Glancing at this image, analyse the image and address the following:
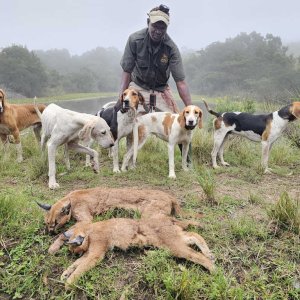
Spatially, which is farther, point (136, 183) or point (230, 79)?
point (230, 79)

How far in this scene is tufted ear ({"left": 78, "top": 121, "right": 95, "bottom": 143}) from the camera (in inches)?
212

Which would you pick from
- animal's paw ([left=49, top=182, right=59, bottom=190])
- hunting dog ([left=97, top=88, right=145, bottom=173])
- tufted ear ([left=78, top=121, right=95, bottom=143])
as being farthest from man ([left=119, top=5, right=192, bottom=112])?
animal's paw ([left=49, top=182, right=59, bottom=190])

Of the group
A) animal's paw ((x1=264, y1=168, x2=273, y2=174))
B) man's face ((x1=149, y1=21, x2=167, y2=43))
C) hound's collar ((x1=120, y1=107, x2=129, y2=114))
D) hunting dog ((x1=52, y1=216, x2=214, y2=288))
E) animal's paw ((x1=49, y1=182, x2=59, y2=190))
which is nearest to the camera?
hunting dog ((x1=52, y1=216, x2=214, y2=288))

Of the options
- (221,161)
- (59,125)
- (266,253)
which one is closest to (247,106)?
(221,161)

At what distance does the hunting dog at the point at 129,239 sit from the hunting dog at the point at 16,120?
14.3 feet

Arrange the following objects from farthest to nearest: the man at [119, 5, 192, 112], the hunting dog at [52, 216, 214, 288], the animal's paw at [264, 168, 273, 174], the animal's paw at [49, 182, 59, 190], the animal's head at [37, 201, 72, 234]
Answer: the man at [119, 5, 192, 112]
the animal's paw at [264, 168, 273, 174]
the animal's paw at [49, 182, 59, 190]
the animal's head at [37, 201, 72, 234]
the hunting dog at [52, 216, 214, 288]

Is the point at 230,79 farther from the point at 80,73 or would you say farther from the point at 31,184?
the point at 31,184

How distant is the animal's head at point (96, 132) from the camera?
17.7ft

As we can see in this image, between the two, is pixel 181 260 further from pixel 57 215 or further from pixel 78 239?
pixel 57 215

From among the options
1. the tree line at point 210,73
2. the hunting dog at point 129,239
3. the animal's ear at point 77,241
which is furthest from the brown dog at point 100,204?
the tree line at point 210,73

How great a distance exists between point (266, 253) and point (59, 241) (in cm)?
193

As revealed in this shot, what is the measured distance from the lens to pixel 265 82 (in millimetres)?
54188

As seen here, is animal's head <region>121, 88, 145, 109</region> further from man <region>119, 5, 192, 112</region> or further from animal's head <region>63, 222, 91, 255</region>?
animal's head <region>63, 222, 91, 255</region>

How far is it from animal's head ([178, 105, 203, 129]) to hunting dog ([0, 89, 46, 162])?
328 centimetres
